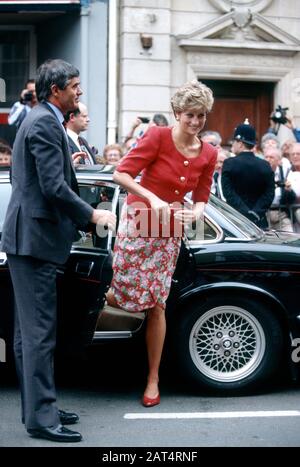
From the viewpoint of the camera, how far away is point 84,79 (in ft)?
→ 48.3

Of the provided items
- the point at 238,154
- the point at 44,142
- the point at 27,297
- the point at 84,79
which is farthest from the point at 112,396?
the point at 84,79

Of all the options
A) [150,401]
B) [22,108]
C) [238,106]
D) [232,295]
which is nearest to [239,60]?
[238,106]

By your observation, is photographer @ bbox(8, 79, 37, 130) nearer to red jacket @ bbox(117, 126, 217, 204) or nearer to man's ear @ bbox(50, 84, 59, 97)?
red jacket @ bbox(117, 126, 217, 204)

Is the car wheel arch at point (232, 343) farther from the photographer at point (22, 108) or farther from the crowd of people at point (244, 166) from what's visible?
the photographer at point (22, 108)

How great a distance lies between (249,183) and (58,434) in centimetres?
476

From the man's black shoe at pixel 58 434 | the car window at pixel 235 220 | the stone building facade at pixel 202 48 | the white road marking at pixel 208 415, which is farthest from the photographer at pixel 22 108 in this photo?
the man's black shoe at pixel 58 434

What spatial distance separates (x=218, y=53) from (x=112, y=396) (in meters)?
8.93

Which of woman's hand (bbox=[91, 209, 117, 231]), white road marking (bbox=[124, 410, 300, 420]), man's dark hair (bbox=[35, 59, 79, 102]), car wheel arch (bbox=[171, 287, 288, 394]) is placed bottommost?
white road marking (bbox=[124, 410, 300, 420])

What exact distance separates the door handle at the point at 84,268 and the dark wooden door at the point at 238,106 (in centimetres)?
936

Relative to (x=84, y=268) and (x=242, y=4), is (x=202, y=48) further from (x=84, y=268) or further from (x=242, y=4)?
(x=84, y=268)

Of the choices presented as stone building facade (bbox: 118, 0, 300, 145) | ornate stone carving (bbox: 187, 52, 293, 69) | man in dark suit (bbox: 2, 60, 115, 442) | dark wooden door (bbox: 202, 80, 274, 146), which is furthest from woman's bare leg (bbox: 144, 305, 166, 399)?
dark wooden door (bbox: 202, 80, 274, 146)

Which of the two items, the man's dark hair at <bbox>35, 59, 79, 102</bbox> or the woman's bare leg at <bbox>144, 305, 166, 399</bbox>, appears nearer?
the man's dark hair at <bbox>35, 59, 79, 102</bbox>

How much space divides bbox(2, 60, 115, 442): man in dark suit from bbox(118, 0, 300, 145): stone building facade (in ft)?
29.4

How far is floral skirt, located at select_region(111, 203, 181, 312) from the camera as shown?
6512 millimetres
